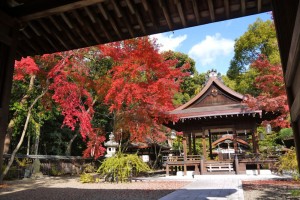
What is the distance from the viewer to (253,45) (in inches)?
1209

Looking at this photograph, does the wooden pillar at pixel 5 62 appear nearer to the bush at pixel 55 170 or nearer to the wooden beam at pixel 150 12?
the wooden beam at pixel 150 12

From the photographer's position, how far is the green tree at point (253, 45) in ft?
95.0

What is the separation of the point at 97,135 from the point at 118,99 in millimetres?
5999

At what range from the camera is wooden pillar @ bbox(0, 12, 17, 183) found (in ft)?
8.70

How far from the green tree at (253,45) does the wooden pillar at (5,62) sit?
91.7 ft

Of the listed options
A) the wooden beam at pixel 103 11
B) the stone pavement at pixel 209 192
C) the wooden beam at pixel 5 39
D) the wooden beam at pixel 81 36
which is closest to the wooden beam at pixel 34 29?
the wooden beam at pixel 5 39

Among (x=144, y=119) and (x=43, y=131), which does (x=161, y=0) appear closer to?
(x=144, y=119)

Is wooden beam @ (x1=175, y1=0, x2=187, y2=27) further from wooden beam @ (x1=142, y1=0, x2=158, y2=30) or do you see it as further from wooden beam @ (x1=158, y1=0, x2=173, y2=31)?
wooden beam @ (x1=142, y1=0, x2=158, y2=30)

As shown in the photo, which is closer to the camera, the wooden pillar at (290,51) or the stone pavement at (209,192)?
the wooden pillar at (290,51)

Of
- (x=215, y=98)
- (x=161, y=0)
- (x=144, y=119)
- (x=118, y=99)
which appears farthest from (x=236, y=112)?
(x=161, y=0)

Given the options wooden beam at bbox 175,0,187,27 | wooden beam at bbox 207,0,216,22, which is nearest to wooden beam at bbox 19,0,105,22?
wooden beam at bbox 175,0,187,27

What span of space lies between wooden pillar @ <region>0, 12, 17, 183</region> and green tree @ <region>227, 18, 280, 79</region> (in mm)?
27942

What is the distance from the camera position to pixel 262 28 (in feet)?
98.6

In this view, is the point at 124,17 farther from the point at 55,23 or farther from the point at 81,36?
the point at 55,23
